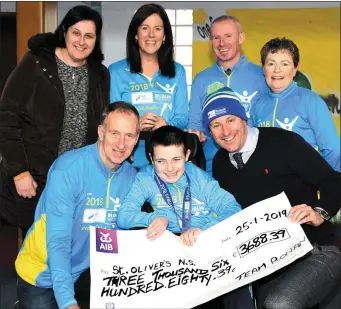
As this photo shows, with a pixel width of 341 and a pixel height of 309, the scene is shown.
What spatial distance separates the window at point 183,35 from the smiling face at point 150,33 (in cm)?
292

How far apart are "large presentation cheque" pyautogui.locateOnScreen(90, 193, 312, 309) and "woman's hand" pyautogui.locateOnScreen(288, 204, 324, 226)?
3 cm

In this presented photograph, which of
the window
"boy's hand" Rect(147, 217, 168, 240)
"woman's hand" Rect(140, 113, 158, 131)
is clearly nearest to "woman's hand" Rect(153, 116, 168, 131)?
"woman's hand" Rect(140, 113, 158, 131)

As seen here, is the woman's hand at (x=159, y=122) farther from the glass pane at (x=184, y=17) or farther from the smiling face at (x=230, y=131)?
the glass pane at (x=184, y=17)

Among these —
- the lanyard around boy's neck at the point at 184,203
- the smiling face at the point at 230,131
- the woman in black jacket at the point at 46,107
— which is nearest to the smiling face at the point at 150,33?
the woman in black jacket at the point at 46,107

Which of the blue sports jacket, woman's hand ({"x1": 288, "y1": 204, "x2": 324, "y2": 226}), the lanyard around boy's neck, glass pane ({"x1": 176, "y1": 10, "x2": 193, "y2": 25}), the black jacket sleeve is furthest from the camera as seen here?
glass pane ({"x1": 176, "y1": 10, "x2": 193, "y2": 25})

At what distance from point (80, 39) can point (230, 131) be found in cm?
108

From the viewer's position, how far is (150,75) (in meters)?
4.24

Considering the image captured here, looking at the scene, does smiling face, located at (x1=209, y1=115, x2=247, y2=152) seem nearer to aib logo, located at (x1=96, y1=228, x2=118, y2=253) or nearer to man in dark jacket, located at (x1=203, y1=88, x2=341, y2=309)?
man in dark jacket, located at (x1=203, y1=88, x2=341, y2=309)

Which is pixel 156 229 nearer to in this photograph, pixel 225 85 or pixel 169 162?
pixel 169 162

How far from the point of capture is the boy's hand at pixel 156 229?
330 centimetres

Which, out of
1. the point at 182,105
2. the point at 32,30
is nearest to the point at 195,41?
the point at 32,30

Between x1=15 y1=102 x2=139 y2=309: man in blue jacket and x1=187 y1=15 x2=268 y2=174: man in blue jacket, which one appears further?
x1=187 y1=15 x2=268 y2=174: man in blue jacket

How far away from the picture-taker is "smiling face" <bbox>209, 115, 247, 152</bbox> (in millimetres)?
3631

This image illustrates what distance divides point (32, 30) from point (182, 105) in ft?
5.81
